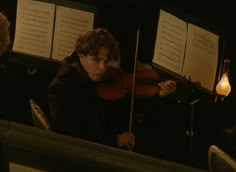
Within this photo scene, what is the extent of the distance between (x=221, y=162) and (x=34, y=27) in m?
2.46

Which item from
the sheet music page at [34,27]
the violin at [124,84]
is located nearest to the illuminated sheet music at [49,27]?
the sheet music page at [34,27]

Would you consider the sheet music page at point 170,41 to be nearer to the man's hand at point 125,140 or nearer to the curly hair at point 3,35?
the man's hand at point 125,140

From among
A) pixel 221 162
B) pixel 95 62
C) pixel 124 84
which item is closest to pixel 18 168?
pixel 221 162

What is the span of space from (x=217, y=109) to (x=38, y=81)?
1828 mm

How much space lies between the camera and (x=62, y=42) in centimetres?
441

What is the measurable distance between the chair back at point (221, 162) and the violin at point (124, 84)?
1374 millimetres

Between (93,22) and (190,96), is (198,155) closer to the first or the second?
(190,96)

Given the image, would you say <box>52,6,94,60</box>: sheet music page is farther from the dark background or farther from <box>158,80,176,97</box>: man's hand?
<box>158,80,176,97</box>: man's hand

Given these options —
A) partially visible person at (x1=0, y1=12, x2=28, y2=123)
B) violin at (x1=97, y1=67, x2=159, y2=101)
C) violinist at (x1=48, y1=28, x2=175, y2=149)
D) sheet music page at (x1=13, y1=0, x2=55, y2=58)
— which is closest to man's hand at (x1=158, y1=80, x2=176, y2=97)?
violin at (x1=97, y1=67, x2=159, y2=101)

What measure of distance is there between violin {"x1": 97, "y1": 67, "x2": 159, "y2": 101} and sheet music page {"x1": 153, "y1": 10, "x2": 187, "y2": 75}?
18 centimetres

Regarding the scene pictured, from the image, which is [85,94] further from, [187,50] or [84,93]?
[187,50]

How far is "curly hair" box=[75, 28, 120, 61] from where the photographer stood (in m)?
3.41

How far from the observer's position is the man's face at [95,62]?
341 centimetres

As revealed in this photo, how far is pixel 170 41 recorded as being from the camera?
156 inches
